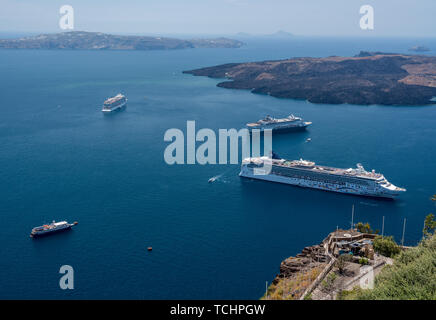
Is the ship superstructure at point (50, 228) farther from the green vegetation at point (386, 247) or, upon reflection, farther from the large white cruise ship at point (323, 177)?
the green vegetation at point (386, 247)

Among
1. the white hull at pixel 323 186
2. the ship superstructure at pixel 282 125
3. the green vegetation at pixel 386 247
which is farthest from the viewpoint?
the ship superstructure at pixel 282 125

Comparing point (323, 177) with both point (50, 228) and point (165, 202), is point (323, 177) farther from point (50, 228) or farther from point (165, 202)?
point (50, 228)

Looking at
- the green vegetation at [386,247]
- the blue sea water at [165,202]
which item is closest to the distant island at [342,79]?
the blue sea water at [165,202]

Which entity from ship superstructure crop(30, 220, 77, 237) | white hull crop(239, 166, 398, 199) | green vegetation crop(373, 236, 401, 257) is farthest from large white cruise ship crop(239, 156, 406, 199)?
ship superstructure crop(30, 220, 77, 237)

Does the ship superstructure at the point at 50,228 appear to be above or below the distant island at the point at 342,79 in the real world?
below

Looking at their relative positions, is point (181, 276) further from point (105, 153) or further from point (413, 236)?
point (105, 153)

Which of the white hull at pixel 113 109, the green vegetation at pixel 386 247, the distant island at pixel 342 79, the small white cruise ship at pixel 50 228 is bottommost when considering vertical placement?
the small white cruise ship at pixel 50 228

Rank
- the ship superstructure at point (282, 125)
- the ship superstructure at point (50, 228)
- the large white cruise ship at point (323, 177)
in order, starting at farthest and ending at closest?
the ship superstructure at point (282, 125), the large white cruise ship at point (323, 177), the ship superstructure at point (50, 228)

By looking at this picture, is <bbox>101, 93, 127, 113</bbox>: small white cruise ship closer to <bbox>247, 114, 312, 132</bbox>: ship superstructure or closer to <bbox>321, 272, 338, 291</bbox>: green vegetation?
<bbox>247, 114, 312, 132</bbox>: ship superstructure
